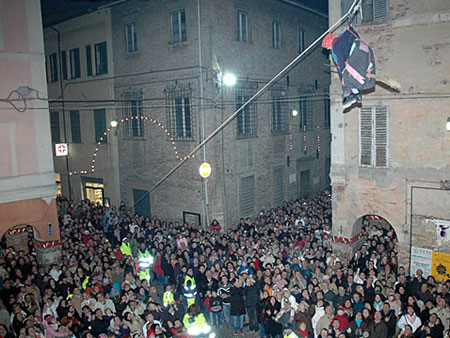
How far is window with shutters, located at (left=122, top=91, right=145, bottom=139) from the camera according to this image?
23.0 meters

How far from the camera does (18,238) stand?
19594mm

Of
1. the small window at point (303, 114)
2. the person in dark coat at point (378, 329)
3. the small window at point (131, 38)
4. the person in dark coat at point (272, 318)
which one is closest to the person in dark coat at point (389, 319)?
the person in dark coat at point (378, 329)

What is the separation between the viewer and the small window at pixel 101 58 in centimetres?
2438

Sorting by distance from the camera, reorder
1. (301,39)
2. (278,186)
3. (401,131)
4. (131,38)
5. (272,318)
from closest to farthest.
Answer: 1. (272,318)
2. (401,131)
3. (131,38)
4. (278,186)
5. (301,39)

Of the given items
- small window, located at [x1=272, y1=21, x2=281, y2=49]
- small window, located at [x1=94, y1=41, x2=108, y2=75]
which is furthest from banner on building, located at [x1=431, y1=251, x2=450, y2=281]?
small window, located at [x1=94, y1=41, x2=108, y2=75]

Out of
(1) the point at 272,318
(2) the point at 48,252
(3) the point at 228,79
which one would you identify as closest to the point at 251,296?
(1) the point at 272,318

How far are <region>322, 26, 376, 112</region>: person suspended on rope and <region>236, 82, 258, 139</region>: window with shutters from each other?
1140cm

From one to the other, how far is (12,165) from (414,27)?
14.5 metres

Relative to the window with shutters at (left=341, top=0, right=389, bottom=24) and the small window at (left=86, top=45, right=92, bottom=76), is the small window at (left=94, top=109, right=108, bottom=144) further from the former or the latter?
the window with shutters at (left=341, top=0, right=389, bottom=24)

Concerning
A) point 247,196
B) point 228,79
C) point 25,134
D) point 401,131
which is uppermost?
point 228,79

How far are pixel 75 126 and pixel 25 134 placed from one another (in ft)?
37.7

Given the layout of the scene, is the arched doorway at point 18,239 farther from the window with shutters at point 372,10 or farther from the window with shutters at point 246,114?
the window with shutters at point 372,10

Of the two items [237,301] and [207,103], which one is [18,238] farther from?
[237,301]

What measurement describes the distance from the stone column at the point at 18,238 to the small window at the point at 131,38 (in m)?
10.4
